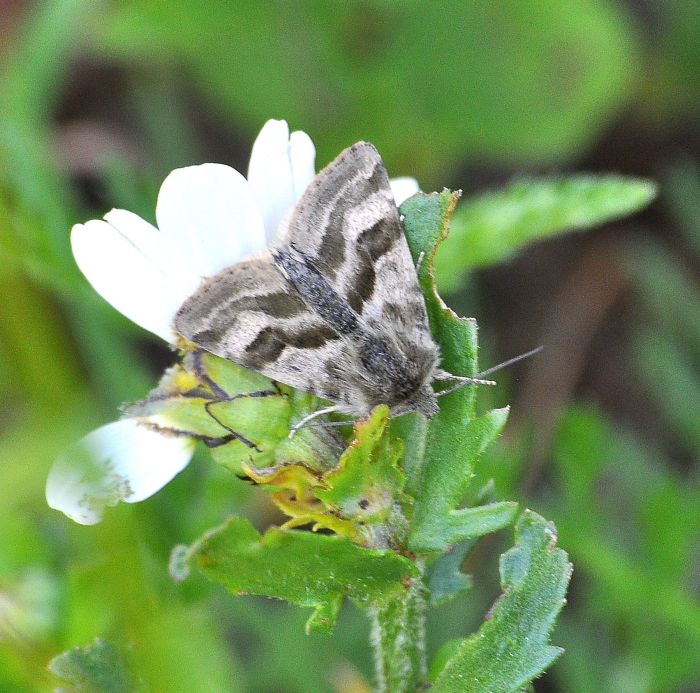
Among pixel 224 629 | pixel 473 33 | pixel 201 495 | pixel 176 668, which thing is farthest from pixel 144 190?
pixel 176 668

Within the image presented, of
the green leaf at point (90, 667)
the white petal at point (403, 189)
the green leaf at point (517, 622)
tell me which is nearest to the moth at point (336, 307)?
the white petal at point (403, 189)

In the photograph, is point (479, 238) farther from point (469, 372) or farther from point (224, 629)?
point (224, 629)

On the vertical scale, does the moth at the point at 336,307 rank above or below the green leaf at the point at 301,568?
above

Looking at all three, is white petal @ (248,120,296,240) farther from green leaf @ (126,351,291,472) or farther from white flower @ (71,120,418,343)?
green leaf @ (126,351,291,472)

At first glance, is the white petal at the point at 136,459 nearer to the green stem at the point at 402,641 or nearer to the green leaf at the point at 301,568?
the green leaf at the point at 301,568

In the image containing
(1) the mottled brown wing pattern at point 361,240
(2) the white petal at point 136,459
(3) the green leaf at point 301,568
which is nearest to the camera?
(3) the green leaf at point 301,568

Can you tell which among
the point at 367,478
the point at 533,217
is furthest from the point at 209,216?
the point at 533,217
